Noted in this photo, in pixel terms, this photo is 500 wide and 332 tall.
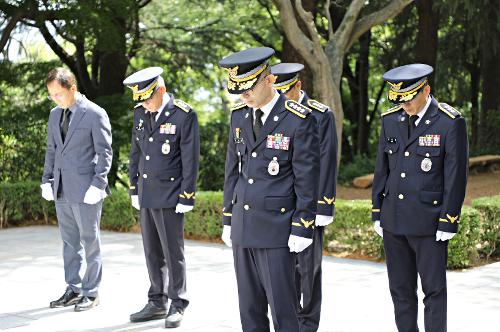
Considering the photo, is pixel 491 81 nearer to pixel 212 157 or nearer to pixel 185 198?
pixel 212 157

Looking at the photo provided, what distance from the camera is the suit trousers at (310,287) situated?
6133 mm

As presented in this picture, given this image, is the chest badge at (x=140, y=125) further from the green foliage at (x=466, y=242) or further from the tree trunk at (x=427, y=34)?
the tree trunk at (x=427, y=34)

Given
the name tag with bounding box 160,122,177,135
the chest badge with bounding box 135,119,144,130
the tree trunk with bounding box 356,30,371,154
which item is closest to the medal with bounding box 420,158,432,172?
the name tag with bounding box 160,122,177,135

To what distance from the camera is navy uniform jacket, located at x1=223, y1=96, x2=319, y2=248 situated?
5008 millimetres

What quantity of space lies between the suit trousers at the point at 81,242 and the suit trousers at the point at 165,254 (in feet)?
2.06

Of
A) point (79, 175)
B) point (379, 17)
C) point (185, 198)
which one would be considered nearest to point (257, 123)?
point (185, 198)

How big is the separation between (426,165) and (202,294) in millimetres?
3281

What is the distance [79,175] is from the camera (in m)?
7.45

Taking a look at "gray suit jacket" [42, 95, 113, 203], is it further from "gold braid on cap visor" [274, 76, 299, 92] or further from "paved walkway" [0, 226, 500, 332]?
"gold braid on cap visor" [274, 76, 299, 92]

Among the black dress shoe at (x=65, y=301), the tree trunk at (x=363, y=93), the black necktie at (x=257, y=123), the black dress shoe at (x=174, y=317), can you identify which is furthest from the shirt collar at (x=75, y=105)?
the tree trunk at (x=363, y=93)

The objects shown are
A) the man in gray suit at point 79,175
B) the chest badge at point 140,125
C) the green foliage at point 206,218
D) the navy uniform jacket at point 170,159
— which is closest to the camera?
the navy uniform jacket at point 170,159

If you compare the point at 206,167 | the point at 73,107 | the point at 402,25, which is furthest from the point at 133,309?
the point at 402,25

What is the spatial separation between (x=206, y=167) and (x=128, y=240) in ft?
13.9

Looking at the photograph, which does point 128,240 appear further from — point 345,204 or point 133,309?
point 133,309
